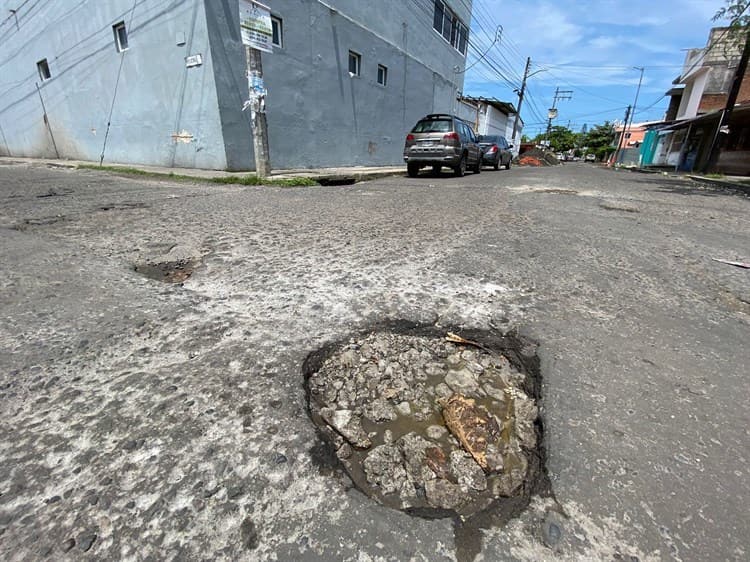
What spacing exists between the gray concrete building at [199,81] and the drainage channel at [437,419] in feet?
28.7

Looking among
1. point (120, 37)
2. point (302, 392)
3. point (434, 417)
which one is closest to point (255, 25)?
point (120, 37)

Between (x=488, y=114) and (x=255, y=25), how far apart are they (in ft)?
87.1

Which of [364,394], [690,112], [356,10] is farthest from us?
[690,112]

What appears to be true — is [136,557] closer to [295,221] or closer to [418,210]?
[295,221]

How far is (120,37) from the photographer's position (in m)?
9.98

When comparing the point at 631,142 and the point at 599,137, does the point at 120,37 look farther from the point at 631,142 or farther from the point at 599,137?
the point at 599,137

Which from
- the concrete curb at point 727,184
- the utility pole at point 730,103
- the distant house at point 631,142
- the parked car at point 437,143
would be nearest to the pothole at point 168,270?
the parked car at point 437,143

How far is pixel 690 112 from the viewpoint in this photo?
27703 mm

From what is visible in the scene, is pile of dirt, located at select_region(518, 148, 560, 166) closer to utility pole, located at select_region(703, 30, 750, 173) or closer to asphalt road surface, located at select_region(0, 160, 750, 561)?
utility pole, located at select_region(703, 30, 750, 173)

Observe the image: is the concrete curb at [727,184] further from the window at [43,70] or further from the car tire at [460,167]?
the window at [43,70]

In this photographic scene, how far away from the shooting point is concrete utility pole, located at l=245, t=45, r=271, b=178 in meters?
7.06

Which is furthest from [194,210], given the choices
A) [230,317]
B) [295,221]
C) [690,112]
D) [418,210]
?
[690,112]

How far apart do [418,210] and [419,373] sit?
372 centimetres

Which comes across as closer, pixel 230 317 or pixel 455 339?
pixel 455 339
